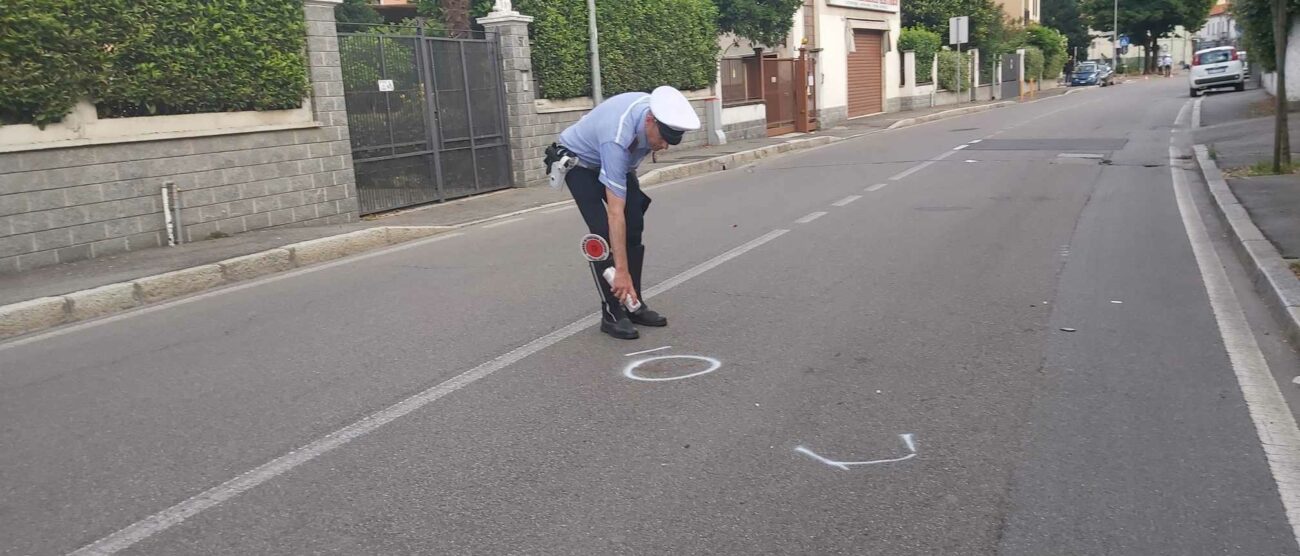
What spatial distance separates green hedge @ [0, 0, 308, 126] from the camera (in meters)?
8.91

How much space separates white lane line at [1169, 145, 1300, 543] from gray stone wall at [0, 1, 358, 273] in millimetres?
9221

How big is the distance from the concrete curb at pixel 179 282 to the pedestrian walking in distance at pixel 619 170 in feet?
13.4

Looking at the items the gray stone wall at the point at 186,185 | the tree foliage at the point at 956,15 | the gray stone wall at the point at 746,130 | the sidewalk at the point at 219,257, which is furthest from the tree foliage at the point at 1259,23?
the gray stone wall at the point at 186,185

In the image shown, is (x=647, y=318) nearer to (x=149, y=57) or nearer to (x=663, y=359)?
(x=663, y=359)

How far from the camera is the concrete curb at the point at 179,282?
7.48 meters

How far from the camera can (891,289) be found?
295 inches

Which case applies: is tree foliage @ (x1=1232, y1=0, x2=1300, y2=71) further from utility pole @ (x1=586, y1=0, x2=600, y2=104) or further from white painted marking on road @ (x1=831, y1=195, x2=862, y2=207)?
utility pole @ (x1=586, y1=0, x2=600, y2=104)

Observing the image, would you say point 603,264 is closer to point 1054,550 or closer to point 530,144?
point 1054,550

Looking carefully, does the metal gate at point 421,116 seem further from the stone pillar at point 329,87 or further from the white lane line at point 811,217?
the white lane line at point 811,217

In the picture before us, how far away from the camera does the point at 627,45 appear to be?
18938 millimetres

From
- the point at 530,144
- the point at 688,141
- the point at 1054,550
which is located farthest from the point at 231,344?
the point at 688,141

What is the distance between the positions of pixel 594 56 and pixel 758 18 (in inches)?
360

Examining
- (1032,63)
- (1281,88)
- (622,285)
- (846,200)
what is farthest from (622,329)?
(1032,63)

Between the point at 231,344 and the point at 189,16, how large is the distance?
5295 millimetres
